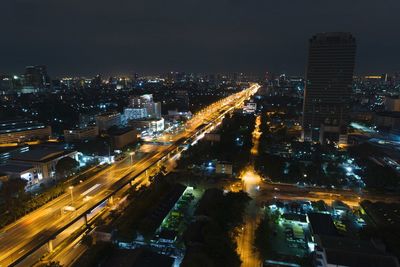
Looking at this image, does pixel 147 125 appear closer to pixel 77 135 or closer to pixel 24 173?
pixel 77 135

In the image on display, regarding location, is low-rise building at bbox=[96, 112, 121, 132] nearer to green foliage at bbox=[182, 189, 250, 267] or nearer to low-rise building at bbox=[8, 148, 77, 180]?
low-rise building at bbox=[8, 148, 77, 180]

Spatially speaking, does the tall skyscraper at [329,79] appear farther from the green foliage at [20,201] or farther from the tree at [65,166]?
the green foliage at [20,201]

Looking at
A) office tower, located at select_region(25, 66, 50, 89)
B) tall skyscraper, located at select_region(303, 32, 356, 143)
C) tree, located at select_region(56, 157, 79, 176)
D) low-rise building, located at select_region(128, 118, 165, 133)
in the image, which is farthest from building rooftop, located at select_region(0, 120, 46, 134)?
office tower, located at select_region(25, 66, 50, 89)

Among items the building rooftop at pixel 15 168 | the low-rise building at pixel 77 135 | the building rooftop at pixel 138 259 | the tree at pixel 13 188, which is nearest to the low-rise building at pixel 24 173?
the building rooftop at pixel 15 168

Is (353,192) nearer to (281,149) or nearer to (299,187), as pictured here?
(299,187)

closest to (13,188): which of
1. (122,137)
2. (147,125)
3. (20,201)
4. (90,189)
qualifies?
(20,201)

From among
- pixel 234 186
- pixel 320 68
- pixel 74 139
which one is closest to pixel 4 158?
pixel 74 139
